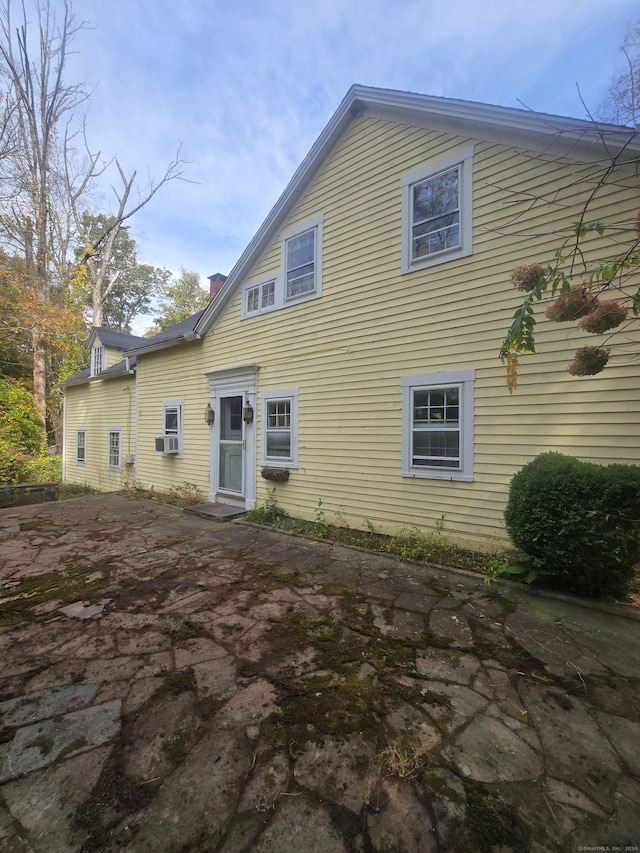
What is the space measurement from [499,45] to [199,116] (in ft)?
27.3

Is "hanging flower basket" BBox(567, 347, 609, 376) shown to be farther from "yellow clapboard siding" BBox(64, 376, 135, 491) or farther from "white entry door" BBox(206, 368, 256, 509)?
"yellow clapboard siding" BBox(64, 376, 135, 491)

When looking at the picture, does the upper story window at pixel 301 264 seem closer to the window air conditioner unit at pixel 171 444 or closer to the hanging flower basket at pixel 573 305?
the hanging flower basket at pixel 573 305

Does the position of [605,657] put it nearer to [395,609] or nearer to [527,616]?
[527,616]

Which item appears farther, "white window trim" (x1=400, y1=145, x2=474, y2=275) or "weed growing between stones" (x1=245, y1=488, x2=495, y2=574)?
"white window trim" (x1=400, y1=145, x2=474, y2=275)

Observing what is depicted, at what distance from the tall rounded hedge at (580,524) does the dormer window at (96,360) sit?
13.6 meters

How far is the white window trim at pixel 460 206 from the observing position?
458cm

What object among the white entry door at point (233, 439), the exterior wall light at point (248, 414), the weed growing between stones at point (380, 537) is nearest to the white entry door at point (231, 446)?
the white entry door at point (233, 439)

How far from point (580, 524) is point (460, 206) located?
421cm

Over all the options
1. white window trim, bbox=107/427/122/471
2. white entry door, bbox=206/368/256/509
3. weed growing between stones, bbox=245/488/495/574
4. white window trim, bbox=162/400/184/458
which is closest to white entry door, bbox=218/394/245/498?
white entry door, bbox=206/368/256/509

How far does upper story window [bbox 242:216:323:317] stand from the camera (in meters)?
6.29

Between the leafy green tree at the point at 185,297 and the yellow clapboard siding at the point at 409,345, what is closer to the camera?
the yellow clapboard siding at the point at 409,345

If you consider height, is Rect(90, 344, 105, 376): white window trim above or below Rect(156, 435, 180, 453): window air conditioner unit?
above

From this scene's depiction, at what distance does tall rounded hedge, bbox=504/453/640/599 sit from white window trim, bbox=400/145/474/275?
3.03 m

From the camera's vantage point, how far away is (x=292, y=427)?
6473mm
